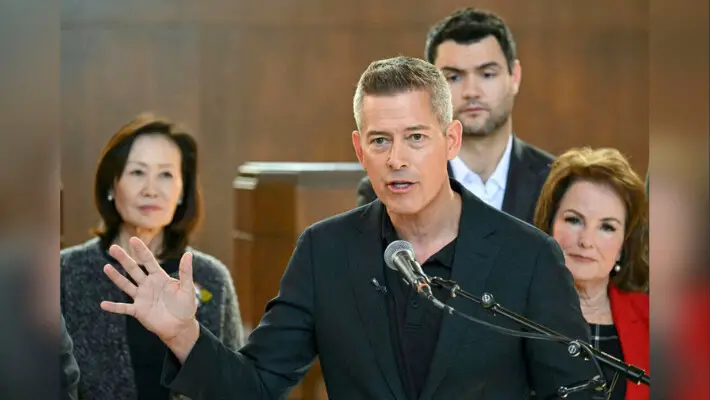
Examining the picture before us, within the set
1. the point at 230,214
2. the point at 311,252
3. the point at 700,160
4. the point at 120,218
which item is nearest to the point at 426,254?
the point at 311,252

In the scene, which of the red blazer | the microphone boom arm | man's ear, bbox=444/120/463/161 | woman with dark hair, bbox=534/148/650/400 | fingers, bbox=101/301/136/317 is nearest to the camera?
the microphone boom arm

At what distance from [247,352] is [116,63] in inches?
192

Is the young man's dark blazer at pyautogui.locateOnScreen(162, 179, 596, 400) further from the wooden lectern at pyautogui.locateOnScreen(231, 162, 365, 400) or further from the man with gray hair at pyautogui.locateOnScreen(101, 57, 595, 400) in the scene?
the wooden lectern at pyautogui.locateOnScreen(231, 162, 365, 400)

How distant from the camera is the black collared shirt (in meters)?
2.21

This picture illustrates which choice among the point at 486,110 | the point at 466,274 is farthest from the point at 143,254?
the point at 486,110

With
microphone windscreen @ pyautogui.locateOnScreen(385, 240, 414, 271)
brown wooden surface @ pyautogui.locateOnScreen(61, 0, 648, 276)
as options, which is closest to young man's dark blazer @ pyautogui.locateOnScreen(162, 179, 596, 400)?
microphone windscreen @ pyautogui.locateOnScreen(385, 240, 414, 271)

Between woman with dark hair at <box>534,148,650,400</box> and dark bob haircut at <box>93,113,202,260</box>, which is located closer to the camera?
woman with dark hair at <box>534,148,650,400</box>

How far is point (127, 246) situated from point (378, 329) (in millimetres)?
1326

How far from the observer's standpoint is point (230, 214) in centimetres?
699

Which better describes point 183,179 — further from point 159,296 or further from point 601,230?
point 159,296

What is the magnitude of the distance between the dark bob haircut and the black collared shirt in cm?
125

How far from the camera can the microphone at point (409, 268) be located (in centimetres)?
184

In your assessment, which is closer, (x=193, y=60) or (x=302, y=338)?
(x=302, y=338)

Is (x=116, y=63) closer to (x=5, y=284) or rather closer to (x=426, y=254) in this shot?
(x=426, y=254)
